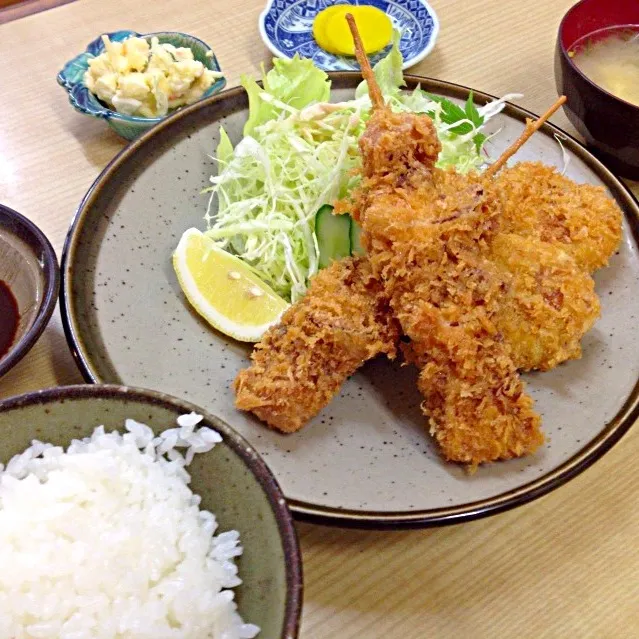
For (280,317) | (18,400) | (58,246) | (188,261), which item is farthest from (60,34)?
(18,400)

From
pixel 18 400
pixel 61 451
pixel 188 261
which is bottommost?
pixel 188 261

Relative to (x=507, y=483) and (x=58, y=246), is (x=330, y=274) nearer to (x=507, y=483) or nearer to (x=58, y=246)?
(x=507, y=483)

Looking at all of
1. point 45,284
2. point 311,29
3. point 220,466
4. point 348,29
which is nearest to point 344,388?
point 220,466

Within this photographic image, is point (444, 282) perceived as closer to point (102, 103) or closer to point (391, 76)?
point (391, 76)

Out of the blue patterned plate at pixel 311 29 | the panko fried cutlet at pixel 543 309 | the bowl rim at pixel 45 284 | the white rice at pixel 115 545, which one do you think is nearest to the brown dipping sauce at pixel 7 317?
the bowl rim at pixel 45 284

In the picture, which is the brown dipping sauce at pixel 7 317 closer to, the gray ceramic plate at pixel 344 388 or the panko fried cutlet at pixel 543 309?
the gray ceramic plate at pixel 344 388
